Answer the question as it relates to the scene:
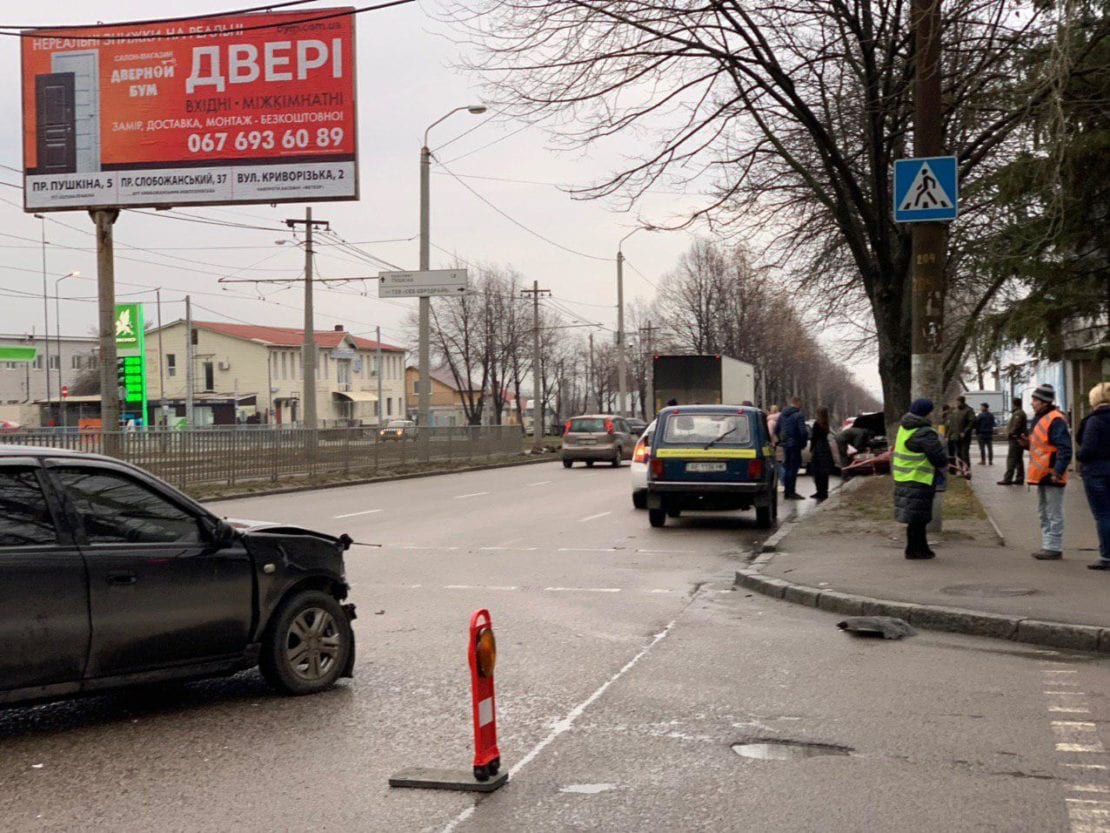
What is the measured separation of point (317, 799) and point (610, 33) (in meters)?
12.5

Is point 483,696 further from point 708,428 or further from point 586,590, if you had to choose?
point 708,428

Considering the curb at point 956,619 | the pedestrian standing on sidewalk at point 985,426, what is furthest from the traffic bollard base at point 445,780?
the pedestrian standing on sidewalk at point 985,426

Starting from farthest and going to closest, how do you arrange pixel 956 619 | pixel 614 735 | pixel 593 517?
pixel 593 517 → pixel 956 619 → pixel 614 735

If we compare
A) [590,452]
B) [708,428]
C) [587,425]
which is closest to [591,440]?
[590,452]

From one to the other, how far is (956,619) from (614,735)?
4.09 metres

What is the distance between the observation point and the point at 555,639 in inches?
352

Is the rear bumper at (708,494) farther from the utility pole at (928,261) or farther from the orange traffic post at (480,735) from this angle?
the orange traffic post at (480,735)

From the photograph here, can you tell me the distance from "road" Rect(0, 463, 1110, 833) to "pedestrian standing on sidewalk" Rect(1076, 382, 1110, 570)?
10.6 feet

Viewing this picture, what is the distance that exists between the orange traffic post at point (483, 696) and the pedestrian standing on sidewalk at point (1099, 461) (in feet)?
25.9

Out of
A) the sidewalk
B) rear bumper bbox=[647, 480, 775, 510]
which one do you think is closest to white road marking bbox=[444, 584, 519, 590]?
the sidewalk

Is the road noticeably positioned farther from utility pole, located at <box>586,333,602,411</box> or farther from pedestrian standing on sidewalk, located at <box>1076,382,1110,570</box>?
utility pole, located at <box>586,333,602,411</box>

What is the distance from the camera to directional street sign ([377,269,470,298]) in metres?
36.7

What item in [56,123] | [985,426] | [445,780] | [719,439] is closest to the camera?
[445,780]

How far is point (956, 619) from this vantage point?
9.28 m
